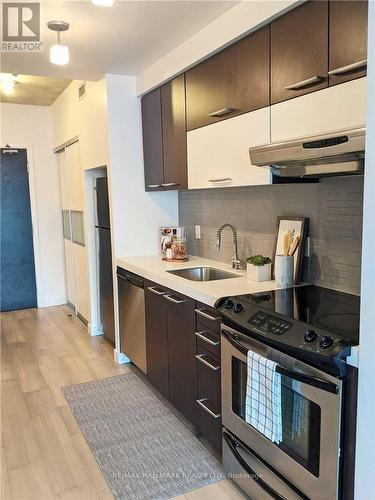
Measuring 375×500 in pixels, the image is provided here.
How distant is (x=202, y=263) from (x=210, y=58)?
1.46 m

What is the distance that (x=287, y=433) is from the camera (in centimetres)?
169

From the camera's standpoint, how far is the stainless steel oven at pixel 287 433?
1.48 meters

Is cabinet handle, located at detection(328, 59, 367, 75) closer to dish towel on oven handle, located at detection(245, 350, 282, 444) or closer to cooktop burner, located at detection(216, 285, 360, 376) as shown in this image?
cooktop burner, located at detection(216, 285, 360, 376)

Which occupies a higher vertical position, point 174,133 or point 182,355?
point 174,133

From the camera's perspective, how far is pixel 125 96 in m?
3.59

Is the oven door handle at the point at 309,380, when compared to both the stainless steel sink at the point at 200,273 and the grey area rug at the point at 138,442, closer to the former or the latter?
the grey area rug at the point at 138,442

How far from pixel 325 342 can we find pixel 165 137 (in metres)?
2.26

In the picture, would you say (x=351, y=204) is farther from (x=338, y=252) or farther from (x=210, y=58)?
(x=210, y=58)

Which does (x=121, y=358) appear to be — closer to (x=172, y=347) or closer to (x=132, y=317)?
(x=132, y=317)

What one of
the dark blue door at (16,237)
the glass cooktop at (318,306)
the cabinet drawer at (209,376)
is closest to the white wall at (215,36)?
the glass cooktop at (318,306)

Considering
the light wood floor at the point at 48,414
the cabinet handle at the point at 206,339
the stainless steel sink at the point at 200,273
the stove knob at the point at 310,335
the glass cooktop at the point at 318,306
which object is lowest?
the light wood floor at the point at 48,414

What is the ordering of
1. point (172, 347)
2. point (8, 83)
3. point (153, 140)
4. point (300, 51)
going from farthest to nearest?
1. point (8, 83)
2. point (153, 140)
3. point (172, 347)
4. point (300, 51)

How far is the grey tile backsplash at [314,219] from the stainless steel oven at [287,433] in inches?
26.5

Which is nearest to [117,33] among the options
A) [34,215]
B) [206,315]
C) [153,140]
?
[153,140]
